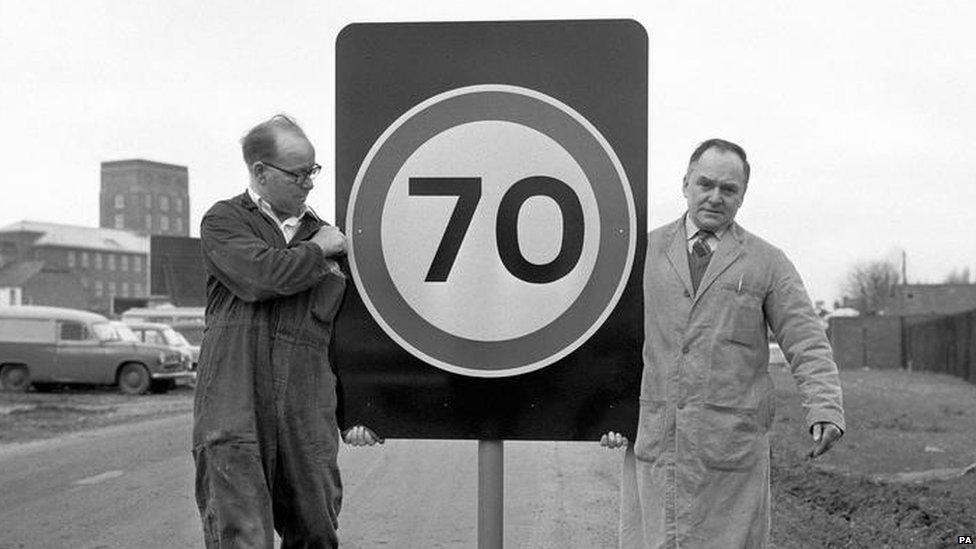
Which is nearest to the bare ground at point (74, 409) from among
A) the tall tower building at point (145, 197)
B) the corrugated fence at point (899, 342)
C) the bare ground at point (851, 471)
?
the bare ground at point (851, 471)

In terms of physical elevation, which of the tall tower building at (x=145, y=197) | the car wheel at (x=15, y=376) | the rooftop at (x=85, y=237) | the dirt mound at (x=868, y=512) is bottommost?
the car wheel at (x=15, y=376)

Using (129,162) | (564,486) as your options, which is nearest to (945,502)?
(564,486)

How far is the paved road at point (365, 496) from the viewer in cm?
824

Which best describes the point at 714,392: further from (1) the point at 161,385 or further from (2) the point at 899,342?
(2) the point at 899,342

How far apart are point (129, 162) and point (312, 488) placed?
147273mm

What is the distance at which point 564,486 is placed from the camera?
35.8 feet

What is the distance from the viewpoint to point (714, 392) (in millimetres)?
2977

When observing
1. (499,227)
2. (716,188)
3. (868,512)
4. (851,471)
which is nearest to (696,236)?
(716,188)

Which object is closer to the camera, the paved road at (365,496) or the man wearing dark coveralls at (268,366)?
the man wearing dark coveralls at (268,366)

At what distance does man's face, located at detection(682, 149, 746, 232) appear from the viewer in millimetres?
3092

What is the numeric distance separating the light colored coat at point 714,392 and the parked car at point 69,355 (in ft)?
89.8

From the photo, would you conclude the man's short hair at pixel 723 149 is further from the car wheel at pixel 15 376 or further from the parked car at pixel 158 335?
the parked car at pixel 158 335

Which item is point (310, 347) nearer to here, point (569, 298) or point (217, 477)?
point (217, 477)

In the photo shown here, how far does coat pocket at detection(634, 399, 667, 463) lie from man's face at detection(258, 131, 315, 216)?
967 millimetres
